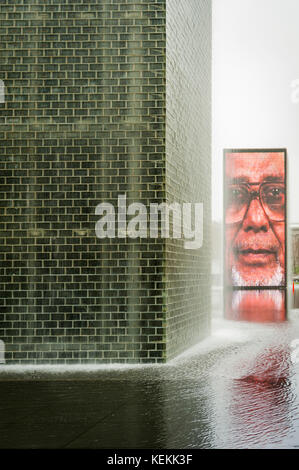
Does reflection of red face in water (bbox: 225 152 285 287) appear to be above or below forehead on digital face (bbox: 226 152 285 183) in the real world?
below

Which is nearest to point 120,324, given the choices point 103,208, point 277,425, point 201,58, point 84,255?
point 84,255

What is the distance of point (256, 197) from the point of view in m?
43.0

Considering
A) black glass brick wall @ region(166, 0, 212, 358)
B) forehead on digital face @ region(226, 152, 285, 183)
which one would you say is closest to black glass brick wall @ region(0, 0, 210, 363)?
black glass brick wall @ region(166, 0, 212, 358)

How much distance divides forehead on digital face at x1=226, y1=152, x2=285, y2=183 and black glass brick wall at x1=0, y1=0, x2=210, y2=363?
34.2m

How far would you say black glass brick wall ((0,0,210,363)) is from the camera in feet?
29.5

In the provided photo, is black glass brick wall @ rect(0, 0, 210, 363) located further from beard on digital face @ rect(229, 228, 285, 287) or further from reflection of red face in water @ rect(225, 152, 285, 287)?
reflection of red face in water @ rect(225, 152, 285, 287)

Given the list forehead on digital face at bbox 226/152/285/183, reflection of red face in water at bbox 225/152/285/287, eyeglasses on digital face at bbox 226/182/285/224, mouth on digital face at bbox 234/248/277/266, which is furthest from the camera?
forehead on digital face at bbox 226/152/285/183

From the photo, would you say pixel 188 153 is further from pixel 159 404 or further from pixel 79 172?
pixel 159 404

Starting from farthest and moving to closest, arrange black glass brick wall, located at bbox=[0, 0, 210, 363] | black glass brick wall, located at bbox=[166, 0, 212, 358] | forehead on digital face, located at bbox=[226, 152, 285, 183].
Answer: forehead on digital face, located at bbox=[226, 152, 285, 183], black glass brick wall, located at bbox=[166, 0, 212, 358], black glass brick wall, located at bbox=[0, 0, 210, 363]

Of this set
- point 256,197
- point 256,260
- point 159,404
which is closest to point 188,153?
point 159,404

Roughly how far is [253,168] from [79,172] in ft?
115

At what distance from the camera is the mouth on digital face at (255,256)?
41.8m

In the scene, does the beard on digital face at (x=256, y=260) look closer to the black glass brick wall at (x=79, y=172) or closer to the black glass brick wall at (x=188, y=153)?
the black glass brick wall at (x=188, y=153)

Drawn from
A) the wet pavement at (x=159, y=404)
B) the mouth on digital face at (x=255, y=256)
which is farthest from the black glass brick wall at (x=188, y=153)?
the mouth on digital face at (x=255, y=256)
